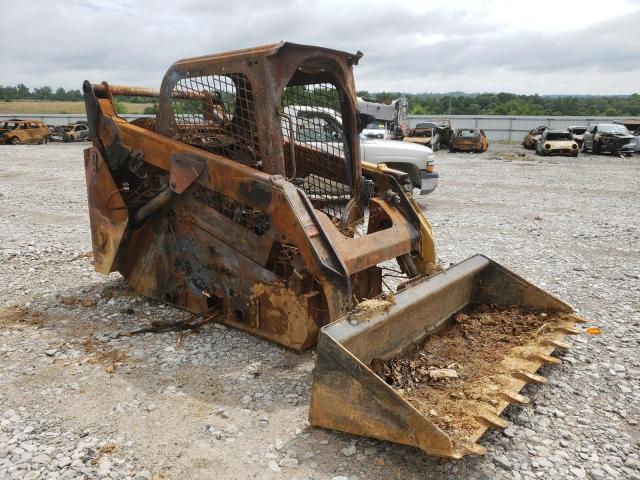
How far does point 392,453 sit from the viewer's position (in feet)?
9.71

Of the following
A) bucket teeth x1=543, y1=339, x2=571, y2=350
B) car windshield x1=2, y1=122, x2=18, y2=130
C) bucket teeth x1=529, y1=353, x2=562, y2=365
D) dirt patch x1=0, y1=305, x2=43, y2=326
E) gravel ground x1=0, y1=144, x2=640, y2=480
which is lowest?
gravel ground x1=0, y1=144, x2=640, y2=480

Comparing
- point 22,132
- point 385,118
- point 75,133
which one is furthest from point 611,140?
point 22,132

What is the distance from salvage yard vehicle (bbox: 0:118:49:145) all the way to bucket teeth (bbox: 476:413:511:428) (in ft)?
112

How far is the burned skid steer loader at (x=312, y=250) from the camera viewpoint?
3135 mm

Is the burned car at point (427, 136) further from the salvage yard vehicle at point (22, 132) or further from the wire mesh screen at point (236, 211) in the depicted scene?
the wire mesh screen at point (236, 211)

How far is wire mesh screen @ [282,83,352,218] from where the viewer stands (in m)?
4.86

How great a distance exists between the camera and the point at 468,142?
28.8m

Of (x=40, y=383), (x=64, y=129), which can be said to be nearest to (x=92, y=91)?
→ (x=40, y=383)

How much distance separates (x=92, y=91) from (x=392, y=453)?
400cm

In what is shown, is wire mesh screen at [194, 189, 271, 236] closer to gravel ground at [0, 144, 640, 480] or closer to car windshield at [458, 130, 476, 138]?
gravel ground at [0, 144, 640, 480]

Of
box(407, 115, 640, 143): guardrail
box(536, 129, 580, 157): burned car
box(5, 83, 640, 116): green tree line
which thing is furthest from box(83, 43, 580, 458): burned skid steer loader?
box(5, 83, 640, 116): green tree line

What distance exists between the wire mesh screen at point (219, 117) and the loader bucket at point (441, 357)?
5.75 feet

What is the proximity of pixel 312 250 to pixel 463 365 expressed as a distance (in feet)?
4.18

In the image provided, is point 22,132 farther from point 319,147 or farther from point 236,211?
point 236,211
